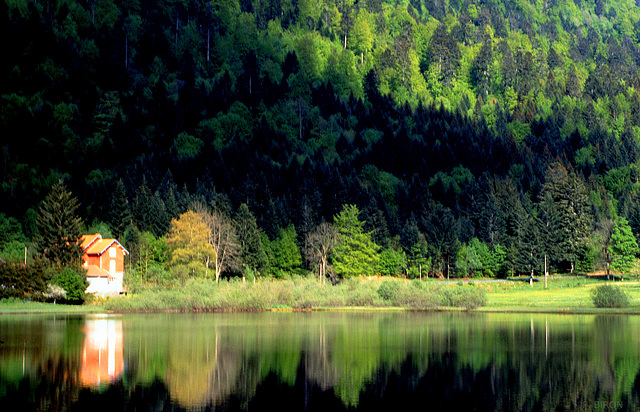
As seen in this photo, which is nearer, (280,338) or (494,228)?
(280,338)

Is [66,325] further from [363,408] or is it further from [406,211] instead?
[406,211]

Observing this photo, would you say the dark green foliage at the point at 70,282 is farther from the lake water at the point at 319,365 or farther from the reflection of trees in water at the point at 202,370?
the reflection of trees in water at the point at 202,370

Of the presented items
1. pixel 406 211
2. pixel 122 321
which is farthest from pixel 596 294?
pixel 406 211

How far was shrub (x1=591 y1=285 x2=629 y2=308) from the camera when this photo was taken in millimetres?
77188

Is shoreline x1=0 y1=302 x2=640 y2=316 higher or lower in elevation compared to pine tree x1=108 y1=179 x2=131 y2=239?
lower

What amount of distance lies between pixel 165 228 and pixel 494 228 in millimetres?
59280

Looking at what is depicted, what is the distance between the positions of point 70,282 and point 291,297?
860 inches

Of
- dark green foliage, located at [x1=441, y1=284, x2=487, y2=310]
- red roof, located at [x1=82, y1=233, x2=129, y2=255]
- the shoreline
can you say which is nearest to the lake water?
the shoreline

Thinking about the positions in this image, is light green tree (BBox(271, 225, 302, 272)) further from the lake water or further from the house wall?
the lake water

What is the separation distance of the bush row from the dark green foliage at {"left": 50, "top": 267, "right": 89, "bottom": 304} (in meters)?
2.94

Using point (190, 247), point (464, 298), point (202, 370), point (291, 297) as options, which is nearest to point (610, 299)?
point (464, 298)

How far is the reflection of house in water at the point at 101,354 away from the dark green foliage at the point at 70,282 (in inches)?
713

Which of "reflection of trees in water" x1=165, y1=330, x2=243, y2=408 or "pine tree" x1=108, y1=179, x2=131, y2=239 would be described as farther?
A: "pine tree" x1=108, y1=179, x2=131, y2=239

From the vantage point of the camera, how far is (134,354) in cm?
4272
